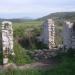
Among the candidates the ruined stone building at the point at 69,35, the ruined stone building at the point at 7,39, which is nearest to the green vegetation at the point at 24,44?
the ruined stone building at the point at 7,39

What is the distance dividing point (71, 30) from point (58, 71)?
17.4 ft

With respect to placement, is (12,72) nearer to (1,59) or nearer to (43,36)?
(1,59)

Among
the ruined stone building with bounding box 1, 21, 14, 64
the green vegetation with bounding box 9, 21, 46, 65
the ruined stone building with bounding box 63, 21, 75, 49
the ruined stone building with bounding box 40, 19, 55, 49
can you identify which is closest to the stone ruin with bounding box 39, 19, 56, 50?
the ruined stone building with bounding box 40, 19, 55, 49

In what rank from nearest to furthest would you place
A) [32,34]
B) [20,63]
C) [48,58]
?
1. [20,63]
2. [48,58]
3. [32,34]

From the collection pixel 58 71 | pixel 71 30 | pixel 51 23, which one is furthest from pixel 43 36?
pixel 58 71

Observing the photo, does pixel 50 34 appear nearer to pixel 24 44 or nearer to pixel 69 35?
pixel 24 44

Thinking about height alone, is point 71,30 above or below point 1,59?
above

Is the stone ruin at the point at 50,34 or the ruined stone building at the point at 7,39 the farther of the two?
the stone ruin at the point at 50,34

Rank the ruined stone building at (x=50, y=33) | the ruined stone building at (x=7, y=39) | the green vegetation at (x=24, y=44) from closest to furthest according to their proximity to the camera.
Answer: the green vegetation at (x=24, y=44)
the ruined stone building at (x=7, y=39)
the ruined stone building at (x=50, y=33)

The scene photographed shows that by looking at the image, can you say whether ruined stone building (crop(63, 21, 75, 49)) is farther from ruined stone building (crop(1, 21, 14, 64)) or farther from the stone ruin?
ruined stone building (crop(1, 21, 14, 64))

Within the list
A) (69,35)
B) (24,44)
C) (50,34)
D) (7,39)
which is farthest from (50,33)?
(7,39)

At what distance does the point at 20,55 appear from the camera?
1238cm

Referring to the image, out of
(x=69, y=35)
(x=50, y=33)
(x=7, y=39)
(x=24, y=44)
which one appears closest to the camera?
(x=7, y=39)

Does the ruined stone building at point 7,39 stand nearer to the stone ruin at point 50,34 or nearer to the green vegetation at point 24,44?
the green vegetation at point 24,44
